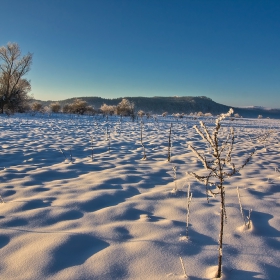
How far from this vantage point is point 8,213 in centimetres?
236

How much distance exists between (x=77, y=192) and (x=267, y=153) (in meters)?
5.77

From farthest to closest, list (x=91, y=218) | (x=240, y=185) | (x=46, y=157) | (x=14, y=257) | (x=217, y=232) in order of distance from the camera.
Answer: (x=46, y=157) < (x=240, y=185) < (x=91, y=218) < (x=217, y=232) < (x=14, y=257)

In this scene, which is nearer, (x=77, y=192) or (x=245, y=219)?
(x=245, y=219)

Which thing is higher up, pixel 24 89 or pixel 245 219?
pixel 24 89

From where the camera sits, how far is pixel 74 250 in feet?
5.74

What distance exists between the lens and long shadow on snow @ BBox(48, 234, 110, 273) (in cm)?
159

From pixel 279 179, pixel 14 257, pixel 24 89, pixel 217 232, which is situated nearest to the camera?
pixel 14 257

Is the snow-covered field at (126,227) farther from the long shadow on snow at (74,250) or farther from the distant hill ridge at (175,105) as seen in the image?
the distant hill ridge at (175,105)

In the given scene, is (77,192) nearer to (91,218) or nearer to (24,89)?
(91,218)

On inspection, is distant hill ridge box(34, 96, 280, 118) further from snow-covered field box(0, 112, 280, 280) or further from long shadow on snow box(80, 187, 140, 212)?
long shadow on snow box(80, 187, 140, 212)

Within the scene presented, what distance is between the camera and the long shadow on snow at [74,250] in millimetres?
1592

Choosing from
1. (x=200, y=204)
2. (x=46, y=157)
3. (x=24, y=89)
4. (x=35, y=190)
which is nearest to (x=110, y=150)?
(x=46, y=157)

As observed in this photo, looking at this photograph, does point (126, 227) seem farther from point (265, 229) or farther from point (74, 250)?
point (265, 229)

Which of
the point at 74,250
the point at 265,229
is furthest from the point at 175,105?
the point at 74,250
